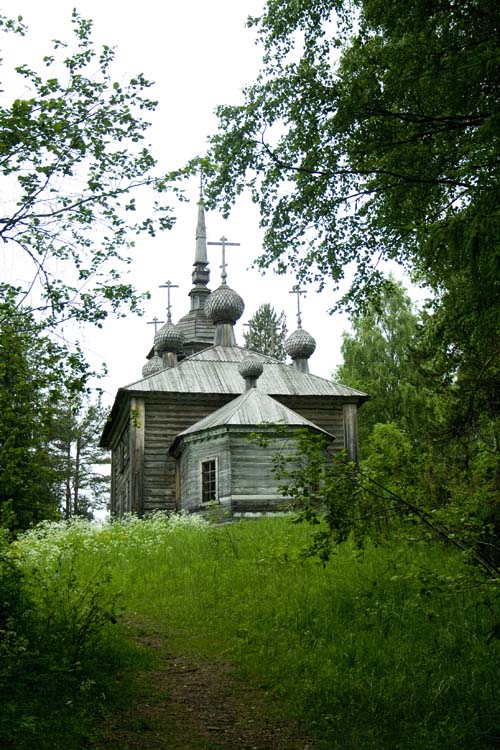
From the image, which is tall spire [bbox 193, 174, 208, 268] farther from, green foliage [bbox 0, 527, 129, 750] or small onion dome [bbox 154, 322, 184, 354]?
green foliage [bbox 0, 527, 129, 750]

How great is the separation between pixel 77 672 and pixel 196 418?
1735 centimetres

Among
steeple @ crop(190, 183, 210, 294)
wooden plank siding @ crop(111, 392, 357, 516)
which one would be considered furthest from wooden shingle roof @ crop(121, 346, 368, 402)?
steeple @ crop(190, 183, 210, 294)

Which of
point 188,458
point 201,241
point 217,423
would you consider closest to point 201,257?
point 201,241

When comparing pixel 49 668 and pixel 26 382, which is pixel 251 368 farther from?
pixel 49 668

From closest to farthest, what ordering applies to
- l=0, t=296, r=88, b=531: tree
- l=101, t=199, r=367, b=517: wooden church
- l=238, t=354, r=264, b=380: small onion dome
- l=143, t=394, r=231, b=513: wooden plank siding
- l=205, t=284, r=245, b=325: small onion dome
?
1. l=0, t=296, r=88, b=531: tree
2. l=101, t=199, r=367, b=517: wooden church
3. l=143, t=394, r=231, b=513: wooden plank siding
4. l=238, t=354, r=264, b=380: small onion dome
5. l=205, t=284, r=245, b=325: small onion dome

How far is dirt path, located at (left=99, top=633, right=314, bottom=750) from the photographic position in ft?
22.9

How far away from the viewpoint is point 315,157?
9.86 meters

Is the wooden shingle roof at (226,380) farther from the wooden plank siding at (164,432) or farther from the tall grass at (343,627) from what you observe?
the tall grass at (343,627)

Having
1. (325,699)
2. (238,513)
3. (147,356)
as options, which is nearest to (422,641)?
(325,699)

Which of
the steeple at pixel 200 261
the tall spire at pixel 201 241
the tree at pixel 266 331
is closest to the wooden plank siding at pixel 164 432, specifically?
the steeple at pixel 200 261

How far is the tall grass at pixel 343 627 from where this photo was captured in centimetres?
709

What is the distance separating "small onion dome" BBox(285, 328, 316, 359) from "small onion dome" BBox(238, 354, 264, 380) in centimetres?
725

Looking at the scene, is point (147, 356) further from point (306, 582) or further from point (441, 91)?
point (441, 91)

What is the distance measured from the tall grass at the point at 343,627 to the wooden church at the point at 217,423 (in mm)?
6206
